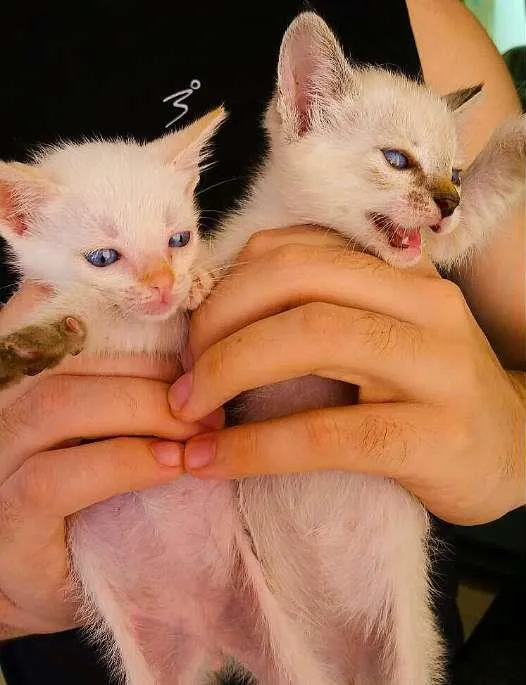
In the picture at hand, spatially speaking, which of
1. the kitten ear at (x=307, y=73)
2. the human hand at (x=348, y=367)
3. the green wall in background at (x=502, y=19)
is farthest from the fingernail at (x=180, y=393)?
the green wall in background at (x=502, y=19)

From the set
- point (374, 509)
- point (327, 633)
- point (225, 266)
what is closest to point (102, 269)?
point (225, 266)

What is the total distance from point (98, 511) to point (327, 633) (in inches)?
17.4

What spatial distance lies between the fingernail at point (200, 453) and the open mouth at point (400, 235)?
417 millimetres

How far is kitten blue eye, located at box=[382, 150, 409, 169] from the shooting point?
98 cm

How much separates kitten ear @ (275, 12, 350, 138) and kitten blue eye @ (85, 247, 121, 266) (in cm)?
37

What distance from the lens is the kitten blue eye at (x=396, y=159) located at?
979 mm

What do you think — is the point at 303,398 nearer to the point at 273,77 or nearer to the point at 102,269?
the point at 102,269

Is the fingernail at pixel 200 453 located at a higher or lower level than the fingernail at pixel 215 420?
higher

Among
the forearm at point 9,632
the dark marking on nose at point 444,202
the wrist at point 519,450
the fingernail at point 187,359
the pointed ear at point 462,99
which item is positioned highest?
the pointed ear at point 462,99

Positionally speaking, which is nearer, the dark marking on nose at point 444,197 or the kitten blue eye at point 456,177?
the dark marking on nose at point 444,197

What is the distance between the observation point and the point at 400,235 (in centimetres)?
95

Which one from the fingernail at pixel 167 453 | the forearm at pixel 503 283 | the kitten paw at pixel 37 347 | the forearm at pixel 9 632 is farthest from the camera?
the forearm at pixel 503 283

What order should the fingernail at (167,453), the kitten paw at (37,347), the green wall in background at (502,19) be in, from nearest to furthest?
1. the kitten paw at (37,347)
2. the fingernail at (167,453)
3. the green wall in background at (502,19)

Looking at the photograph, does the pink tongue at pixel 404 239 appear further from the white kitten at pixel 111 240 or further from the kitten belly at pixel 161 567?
the kitten belly at pixel 161 567
